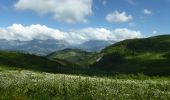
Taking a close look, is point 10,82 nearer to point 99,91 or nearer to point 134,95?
point 99,91

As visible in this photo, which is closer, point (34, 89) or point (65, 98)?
point (65, 98)

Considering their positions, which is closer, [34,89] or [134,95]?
[134,95]

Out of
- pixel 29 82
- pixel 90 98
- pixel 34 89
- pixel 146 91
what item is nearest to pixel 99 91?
pixel 90 98

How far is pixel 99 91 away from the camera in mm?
19359

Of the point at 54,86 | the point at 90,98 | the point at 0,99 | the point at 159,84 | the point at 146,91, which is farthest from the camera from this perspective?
the point at 159,84

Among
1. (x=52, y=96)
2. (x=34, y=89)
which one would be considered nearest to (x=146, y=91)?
(x=52, y=96)

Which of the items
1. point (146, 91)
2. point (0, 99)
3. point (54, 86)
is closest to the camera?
point (0, 99)

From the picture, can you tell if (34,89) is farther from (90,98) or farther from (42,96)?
(90,98)

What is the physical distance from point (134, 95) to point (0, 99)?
635 cm

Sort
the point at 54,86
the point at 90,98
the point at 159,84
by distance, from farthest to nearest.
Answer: the point at 159,84, the point at 54,86, the point at 90,98

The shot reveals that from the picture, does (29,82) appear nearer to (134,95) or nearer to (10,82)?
(10,82)

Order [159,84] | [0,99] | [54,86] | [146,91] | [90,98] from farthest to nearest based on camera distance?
1. [159,84]
2. [54,86]
3. [146,91]
4. [90,98]
5. [0,99]

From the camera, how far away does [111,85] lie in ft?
71.7

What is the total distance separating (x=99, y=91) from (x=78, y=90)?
1.70 m
